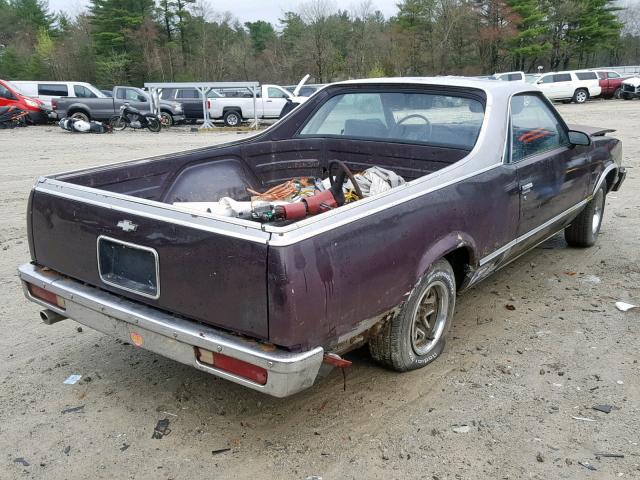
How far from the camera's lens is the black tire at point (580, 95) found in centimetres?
2914

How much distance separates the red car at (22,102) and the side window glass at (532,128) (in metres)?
21.9

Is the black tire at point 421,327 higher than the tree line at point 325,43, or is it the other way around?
the tree line at point 325,43

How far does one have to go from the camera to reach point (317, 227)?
2523 millimetres

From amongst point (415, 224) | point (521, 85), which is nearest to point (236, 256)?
point (415, 224)

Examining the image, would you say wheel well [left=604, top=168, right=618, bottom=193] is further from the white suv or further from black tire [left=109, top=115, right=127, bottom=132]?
the white suv

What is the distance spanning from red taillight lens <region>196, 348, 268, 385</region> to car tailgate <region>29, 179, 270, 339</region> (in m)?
0.14

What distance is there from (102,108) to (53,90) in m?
3.52

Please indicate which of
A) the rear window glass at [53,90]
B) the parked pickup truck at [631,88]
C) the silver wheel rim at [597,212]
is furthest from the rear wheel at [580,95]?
the silver wheel rim at [597,212]

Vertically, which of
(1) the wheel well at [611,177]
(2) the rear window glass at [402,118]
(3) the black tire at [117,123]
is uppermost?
(2) the rear window glass at [402,118]

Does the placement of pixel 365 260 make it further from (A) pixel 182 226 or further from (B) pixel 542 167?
(B) pixel 542 167

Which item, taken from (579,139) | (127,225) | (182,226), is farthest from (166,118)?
(182,226)

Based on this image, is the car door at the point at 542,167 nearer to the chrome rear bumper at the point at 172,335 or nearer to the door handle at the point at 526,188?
the door handle at the point at 526,188

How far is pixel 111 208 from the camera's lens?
290 centimetres

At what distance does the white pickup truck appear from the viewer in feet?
75.3
